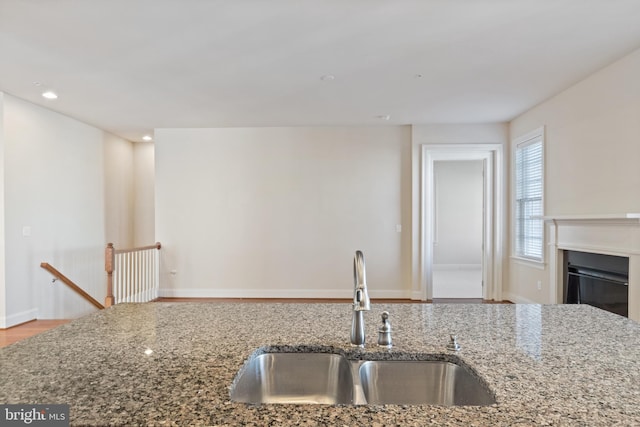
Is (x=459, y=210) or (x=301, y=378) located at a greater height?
(x=459, y=210)

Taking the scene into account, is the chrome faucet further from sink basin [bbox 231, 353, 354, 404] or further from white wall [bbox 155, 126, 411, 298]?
white wall [bbox 155, 126, 411, 298]

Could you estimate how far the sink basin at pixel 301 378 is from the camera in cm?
112

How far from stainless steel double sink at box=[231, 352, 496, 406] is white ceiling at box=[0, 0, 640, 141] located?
2151mm

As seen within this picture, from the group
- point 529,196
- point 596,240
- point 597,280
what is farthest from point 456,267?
point 596,240

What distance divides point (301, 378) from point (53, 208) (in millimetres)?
5045

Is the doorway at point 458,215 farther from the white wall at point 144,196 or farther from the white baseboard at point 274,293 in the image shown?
the white wall at point 144,196

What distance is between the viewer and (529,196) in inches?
192

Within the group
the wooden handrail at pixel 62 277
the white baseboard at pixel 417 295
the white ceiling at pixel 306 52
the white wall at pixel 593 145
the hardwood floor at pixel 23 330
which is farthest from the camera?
the white baseboard at pixel 417 295

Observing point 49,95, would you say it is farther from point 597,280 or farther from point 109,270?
point 597,280

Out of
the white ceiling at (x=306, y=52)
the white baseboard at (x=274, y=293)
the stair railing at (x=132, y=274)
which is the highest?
the white ceiling at (x=306, y=52)

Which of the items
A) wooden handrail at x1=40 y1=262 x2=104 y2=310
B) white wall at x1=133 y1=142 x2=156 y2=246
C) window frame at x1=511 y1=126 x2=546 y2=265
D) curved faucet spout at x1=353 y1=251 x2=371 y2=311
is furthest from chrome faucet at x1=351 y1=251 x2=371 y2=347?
white wall at x1=133 y1=142 x2=156 y2=246

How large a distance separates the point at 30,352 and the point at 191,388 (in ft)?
1.89

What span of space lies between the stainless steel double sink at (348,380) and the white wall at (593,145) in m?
2.98

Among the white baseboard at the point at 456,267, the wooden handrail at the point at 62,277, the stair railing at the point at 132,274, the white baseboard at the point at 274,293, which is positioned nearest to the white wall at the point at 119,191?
the stair railing at the point at 132,274
